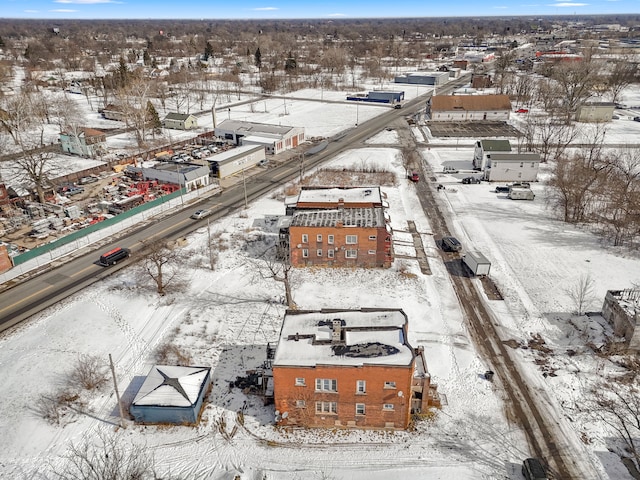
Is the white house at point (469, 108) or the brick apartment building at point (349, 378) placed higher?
the white house at point (469, 108)

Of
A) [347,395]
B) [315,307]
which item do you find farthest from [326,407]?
[315,307]

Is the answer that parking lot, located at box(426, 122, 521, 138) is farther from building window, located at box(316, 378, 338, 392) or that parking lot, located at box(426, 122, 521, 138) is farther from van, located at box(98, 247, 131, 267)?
building window, located at box(316, 378, 338, 392)

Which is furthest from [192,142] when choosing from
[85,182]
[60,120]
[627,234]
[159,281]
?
[627,234]

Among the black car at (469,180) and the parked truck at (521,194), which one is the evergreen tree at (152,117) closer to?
the black car at (469,180)

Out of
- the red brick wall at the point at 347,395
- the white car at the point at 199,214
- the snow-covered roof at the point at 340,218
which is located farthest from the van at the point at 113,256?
the red brick wall at the point at 347,395

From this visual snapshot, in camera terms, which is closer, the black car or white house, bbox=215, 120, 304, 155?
the black car

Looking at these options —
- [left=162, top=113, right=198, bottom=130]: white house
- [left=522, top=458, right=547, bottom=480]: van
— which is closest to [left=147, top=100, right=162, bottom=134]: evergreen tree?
[left=162, top=113, right=198, bottom=130]: white house
